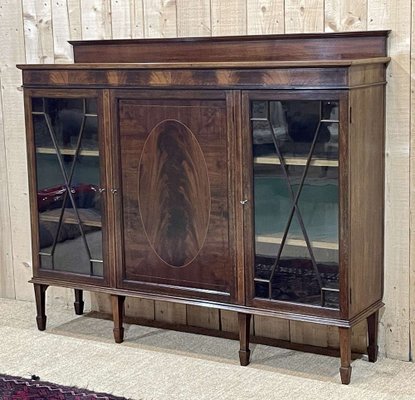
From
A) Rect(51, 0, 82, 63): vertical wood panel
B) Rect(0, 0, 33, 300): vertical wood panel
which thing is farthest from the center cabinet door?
Rect(0, 0, 33, 300): vertical wood panel

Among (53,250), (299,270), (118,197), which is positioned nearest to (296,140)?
(299,270)

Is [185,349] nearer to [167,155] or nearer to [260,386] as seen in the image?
[260,386]

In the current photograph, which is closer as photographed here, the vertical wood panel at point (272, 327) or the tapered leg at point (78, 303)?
the vertical wood panel at point (272, 327)

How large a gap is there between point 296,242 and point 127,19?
4.34 ft

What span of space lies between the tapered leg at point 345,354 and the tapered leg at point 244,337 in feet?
1.29

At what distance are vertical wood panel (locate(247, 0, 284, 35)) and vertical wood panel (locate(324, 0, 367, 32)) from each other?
203 millimetres

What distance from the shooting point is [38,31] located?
4254mm

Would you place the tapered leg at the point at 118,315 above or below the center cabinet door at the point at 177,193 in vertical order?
below

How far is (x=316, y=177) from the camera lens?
327 centimetres

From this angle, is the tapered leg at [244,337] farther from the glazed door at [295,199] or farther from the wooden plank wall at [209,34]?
the wooden plank wall at [209,34]

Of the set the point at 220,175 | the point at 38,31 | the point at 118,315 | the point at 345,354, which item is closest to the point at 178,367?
the point at 118,315

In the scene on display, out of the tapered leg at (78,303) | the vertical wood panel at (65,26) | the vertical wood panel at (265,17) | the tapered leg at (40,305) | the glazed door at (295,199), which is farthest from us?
the tapered leg at (78,303)

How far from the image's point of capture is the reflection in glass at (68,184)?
12.3 feet

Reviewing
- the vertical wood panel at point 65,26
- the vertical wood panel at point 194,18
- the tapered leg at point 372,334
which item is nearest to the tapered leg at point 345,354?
the tapered leg at point 372,334
